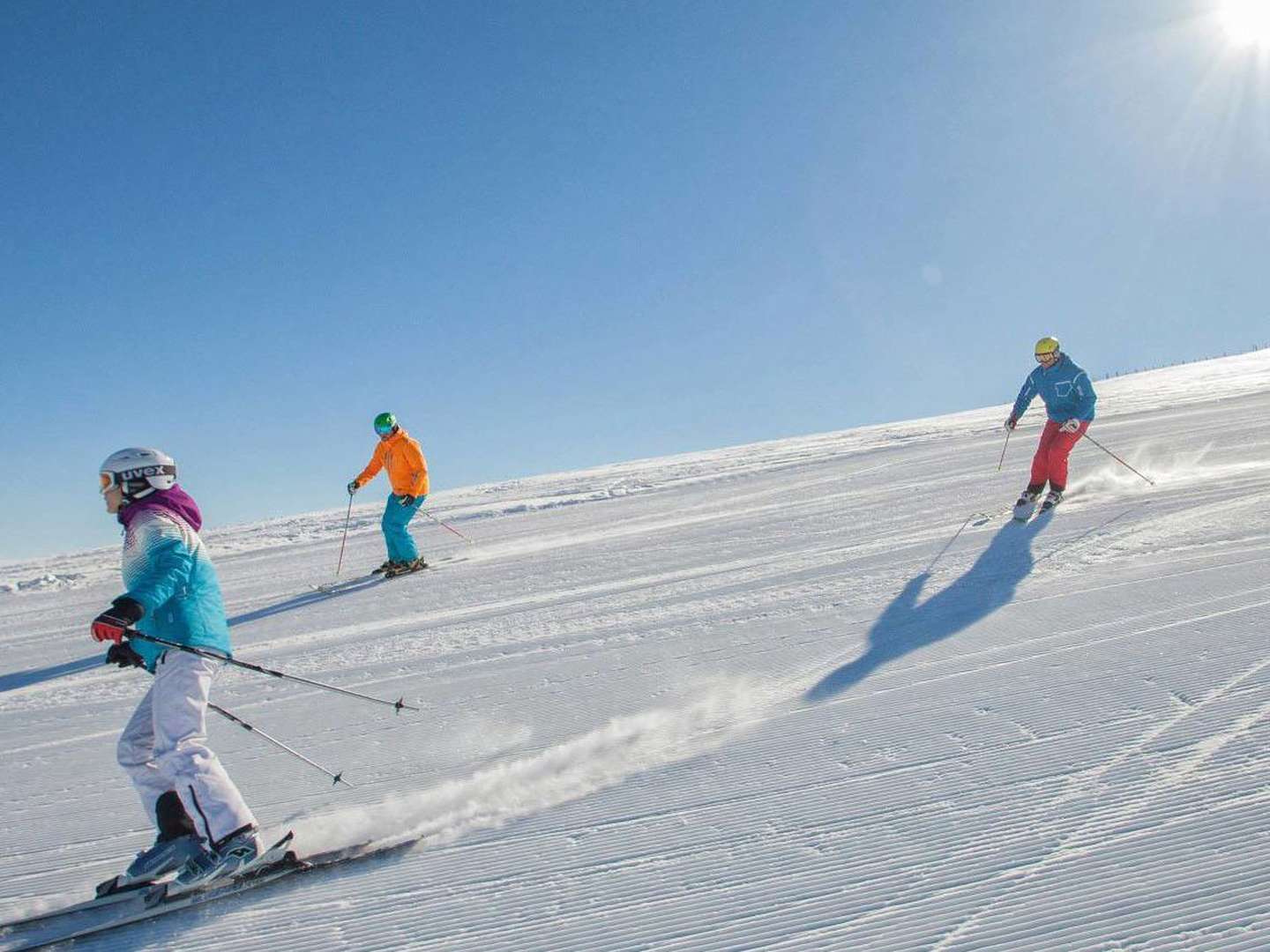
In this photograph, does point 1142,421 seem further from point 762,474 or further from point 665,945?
point 665,945

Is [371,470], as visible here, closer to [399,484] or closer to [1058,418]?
[399,484]

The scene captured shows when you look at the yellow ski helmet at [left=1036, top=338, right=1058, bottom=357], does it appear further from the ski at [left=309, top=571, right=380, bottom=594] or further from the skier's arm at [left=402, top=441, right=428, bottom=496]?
the ski at [left=309, top=571, right=380, bottom=594]

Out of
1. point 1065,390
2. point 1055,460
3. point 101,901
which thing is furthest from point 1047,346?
point 101,901

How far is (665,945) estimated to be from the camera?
7.71 feet

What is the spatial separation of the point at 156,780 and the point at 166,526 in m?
1.10

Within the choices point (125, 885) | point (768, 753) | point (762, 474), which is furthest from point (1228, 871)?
point (762, 474)

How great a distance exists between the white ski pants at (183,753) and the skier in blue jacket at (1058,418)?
7.88 metres

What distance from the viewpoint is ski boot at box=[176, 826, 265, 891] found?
2.86 metres

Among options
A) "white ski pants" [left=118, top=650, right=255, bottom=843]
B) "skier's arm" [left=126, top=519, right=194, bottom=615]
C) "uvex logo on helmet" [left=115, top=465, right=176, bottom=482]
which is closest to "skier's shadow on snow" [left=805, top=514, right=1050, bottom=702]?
"white ski pants" [left=118, top=650, right=255, bottom=843]

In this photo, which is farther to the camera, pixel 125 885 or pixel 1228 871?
pixel 125 885

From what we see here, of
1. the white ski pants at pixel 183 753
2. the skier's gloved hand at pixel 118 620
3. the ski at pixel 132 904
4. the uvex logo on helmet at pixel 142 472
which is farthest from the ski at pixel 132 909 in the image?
the uvex logo on helmet at pixel 142 472

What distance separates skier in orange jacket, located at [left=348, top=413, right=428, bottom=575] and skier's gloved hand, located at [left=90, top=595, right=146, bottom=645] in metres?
6.61

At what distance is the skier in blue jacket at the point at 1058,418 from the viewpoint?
27.6 ft

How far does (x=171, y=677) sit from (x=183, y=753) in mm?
312
